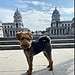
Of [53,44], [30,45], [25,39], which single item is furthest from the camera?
[53,44]

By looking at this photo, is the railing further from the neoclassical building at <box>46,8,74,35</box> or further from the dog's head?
the neoclassical building at <box>46,8,74,35</box>

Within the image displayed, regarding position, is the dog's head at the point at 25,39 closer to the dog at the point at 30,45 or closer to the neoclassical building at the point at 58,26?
the dog at the point at 30,45

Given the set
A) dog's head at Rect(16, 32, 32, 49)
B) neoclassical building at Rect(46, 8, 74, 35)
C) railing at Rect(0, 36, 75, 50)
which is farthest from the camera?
neoclassical building at Rect(46, 8, 74, 35)

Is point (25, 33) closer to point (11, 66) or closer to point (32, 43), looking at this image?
point (32, 43)

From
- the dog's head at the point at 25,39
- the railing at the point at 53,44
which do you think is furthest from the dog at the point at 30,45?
the railing at the point at 53,44

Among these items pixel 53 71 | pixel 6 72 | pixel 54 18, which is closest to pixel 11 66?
pixel 6 72

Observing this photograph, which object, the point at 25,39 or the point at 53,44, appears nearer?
the point at 25,39

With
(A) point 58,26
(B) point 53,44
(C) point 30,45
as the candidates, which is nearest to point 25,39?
(C) point 30,45

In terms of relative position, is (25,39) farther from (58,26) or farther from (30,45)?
(58,26)

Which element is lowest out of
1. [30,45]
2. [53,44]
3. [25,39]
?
[53,44]

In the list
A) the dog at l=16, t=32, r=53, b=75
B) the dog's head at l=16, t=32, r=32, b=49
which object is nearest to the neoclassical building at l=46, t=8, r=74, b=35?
the dog at l=16, t=32, r=53, b=75

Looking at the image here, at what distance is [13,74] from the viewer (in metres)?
5.10

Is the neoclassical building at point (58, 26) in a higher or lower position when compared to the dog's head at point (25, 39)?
lower

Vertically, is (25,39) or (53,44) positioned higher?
(25,39)
